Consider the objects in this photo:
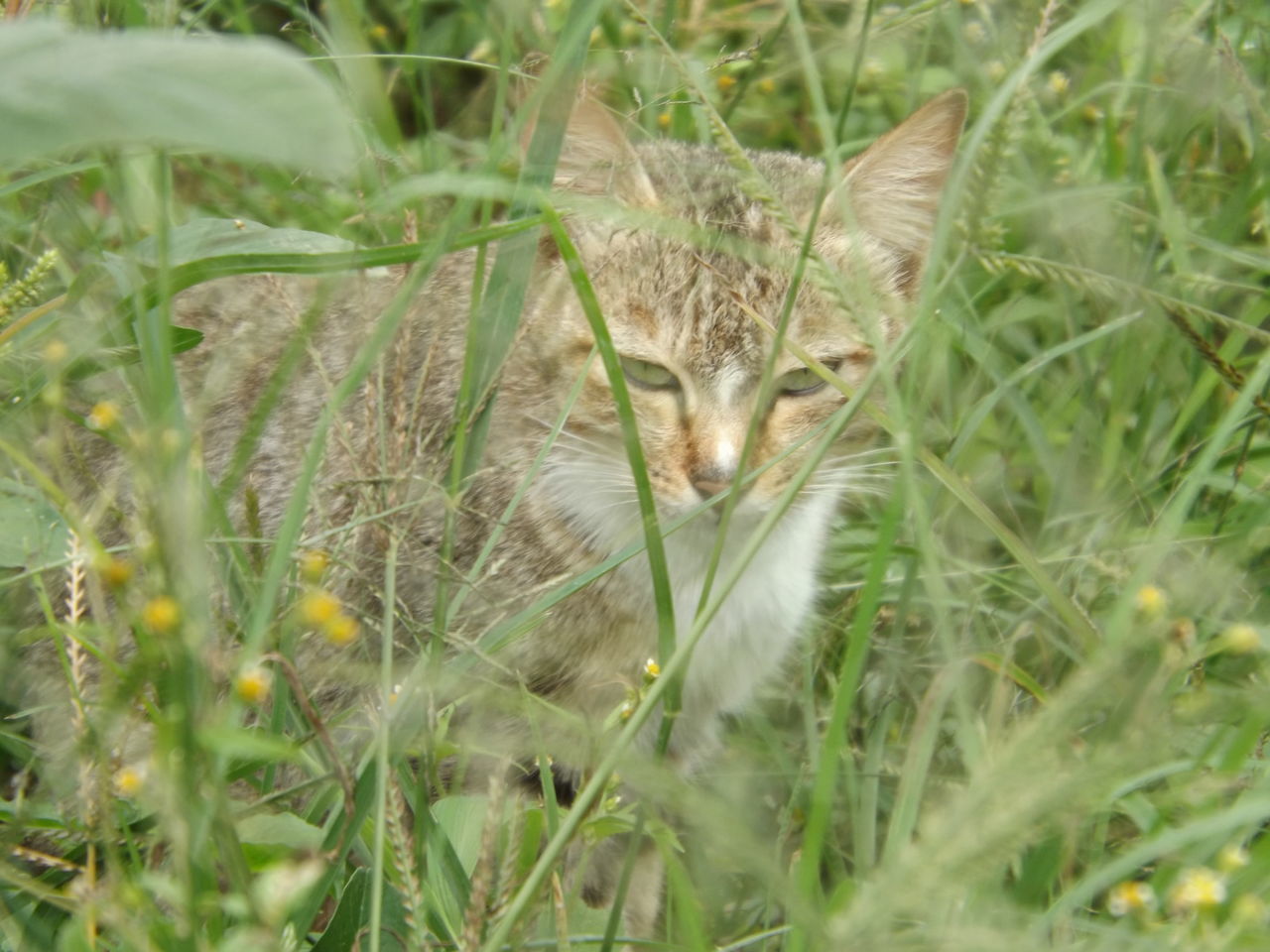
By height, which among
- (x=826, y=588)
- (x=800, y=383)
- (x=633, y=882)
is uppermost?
(x=800, y=383)

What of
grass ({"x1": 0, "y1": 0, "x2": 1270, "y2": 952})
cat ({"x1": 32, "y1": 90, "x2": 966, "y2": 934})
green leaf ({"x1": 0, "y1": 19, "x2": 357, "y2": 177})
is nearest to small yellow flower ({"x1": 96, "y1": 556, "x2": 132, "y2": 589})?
grass ({"x1": 0, "y1": 0, "x2": 1270, "y2": 952})

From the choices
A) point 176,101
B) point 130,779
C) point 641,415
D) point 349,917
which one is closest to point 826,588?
point 641,415

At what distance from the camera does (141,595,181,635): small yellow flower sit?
100cm

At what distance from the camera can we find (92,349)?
1.43m

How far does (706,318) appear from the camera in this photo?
94.8 inches

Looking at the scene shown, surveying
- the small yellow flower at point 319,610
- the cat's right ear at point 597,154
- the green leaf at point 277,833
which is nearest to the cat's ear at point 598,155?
the cat's right ear at point 597,154

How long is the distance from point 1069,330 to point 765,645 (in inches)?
39.8

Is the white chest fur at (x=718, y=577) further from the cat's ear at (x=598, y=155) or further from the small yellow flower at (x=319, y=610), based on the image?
the small yellow flower at (x=319, y=610)

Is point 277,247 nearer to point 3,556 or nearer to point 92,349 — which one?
point 92,349

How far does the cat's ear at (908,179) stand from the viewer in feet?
7.72

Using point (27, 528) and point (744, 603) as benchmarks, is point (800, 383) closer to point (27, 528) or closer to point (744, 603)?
point (744, 603)

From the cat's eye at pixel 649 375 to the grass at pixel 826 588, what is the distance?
415 mm

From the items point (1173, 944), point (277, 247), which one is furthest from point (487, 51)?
point (1173, 944)

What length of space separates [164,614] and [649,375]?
1.56 meters
